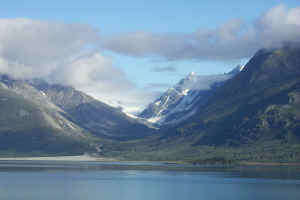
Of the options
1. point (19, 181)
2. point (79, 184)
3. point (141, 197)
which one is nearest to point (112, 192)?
point (141, 197)

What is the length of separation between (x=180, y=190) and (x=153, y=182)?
29.6m

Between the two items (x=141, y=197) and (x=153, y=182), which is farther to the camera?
(x=153, y=182)

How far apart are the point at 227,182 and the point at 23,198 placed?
83.3 m

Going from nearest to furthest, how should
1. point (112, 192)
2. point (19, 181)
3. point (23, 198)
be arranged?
point (23, 198) < point (112, 192) < point (19, 181)

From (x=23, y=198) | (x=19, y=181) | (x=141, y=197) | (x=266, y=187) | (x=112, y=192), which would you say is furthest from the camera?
(x=19, y=181)

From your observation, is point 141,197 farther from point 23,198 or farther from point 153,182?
point 153,182

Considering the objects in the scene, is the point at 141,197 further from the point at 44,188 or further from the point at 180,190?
the point at 44,188

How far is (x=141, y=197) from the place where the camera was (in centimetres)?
14962

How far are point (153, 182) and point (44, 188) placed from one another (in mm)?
44992

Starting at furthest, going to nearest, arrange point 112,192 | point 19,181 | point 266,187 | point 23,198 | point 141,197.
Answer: point 19,181, point 266,187, point 112,192, point 141,197, point 23,198

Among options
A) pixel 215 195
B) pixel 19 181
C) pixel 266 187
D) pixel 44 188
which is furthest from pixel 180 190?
pixel 19 181

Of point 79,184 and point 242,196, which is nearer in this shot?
point 242,196

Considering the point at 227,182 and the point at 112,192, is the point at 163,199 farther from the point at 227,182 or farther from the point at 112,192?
the point at 227,182

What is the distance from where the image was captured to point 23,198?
140250mm
